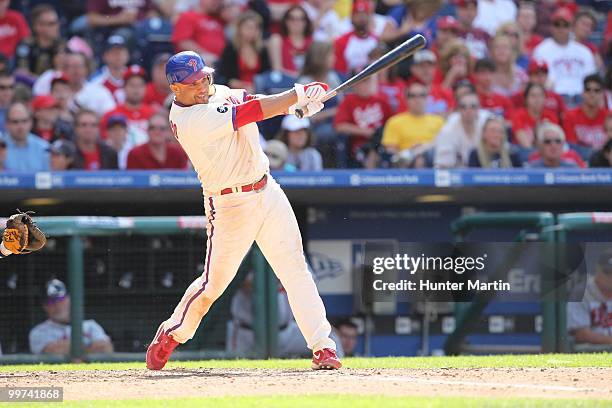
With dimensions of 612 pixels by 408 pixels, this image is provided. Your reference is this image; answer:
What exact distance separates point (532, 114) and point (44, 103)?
4.43 meters

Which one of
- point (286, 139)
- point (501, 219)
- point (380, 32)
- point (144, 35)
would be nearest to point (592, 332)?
point (501, 219)

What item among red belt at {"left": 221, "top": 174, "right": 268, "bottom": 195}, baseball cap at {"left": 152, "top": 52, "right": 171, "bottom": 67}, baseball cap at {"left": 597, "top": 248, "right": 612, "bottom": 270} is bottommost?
baseball cap at {"left": 597, "top": 248, "right": 612, "bottom": 270}

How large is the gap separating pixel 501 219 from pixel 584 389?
3.73 m

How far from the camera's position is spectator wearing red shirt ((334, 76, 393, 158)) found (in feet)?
33.7

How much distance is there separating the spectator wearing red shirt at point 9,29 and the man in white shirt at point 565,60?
202 inches

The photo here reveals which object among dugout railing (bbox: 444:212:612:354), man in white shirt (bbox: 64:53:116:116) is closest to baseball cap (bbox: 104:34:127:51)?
man in white shirt (bbox: 64:53:116:116)

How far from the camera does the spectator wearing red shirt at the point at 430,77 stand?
36.0 ft

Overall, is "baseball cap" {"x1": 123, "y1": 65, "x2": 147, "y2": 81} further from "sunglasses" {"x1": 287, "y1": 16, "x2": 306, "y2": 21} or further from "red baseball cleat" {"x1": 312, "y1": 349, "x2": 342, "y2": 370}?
"red baseball cleat" {"x1": 312, "y1": 349, "x2": 342, "y2": 370}

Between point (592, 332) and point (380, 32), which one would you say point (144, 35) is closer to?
point (380, 32)

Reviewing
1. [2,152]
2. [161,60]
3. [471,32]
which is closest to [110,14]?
[161,60]

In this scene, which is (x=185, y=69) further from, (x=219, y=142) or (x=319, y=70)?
(x=319, y=70)

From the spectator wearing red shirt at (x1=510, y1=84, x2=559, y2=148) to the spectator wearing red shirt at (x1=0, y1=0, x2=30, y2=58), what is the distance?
477cm

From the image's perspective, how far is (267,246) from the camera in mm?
6047

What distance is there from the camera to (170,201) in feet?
30.6
